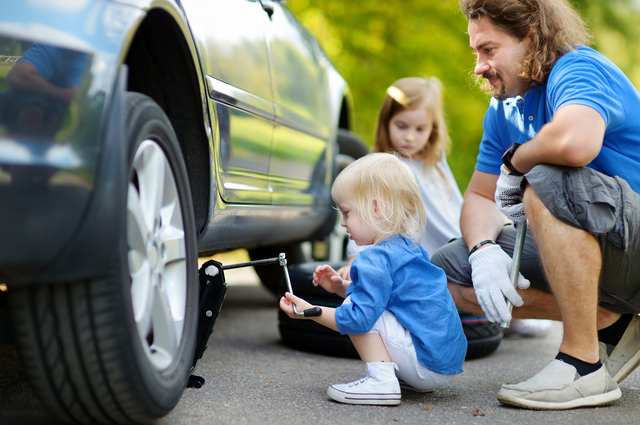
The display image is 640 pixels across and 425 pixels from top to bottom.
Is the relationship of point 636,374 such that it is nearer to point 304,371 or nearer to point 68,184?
point 304,371

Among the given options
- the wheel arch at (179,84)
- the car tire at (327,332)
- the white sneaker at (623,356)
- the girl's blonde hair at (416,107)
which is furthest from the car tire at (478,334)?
the wheel arch at (179,84)

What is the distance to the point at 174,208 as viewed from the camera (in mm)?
1586

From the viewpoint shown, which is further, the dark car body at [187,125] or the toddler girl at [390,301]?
the toddler girl at [390,301]

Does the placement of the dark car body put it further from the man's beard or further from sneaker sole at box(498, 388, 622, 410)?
sneaker sole at box(498, 388, 622, 410)

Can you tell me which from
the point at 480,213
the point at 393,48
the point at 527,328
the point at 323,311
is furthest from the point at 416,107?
the point at 393,48

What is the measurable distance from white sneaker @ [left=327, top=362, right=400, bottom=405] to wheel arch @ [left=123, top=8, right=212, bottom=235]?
0.63 meters

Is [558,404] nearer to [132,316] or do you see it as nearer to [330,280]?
[330,280]

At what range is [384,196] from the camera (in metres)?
1.92

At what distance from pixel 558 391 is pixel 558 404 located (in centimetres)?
4

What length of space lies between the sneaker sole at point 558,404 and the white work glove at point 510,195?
606 millimetres

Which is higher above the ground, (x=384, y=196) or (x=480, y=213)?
(x=384, y=196)

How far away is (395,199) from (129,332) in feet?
3.09

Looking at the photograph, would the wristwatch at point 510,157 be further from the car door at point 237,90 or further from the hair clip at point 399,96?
the hair clip at point 399,96

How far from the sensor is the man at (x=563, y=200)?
1.86 m
